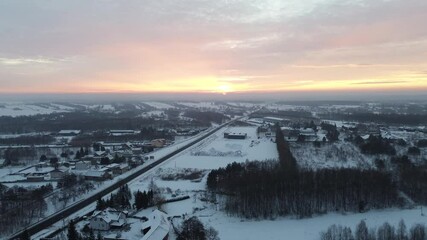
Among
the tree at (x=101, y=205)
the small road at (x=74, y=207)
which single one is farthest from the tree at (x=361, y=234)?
the small road at (x=74, y=207)

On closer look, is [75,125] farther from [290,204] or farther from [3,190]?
[290,204]

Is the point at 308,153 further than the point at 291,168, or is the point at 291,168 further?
the point at 308,153

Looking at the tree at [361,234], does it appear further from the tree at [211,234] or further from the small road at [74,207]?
the small road at [74,207]

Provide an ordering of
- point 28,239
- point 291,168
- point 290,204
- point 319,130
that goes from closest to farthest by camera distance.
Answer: point 28,239 → point 290,204 → point 291,168 → point 319,130

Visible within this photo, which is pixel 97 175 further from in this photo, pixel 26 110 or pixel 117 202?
pixel 26 110

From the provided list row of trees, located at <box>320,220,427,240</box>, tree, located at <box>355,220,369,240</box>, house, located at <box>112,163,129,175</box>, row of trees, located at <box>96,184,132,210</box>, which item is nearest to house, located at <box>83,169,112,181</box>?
house, located at <box>112,163,129,175</box>

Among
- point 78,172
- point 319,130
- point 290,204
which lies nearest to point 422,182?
point 290,204
